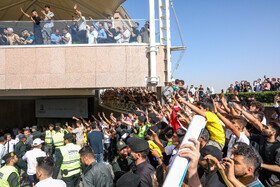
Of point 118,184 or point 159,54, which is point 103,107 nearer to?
point 159,54

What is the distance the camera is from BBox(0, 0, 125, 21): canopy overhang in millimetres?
16234

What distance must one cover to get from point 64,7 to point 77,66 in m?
9.14

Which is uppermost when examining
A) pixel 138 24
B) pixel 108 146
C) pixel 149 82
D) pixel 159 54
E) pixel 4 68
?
pixel 138 24

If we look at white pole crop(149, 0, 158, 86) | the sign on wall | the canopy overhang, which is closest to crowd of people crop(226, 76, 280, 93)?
white pole crop(149, 0, 158, 86)

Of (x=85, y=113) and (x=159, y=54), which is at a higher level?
(x=159, y=54)

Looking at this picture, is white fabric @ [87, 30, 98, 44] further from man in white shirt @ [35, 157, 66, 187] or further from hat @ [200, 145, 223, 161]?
hat @ [200, 145, 223, 161]

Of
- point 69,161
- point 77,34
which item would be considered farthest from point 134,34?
point 69,161

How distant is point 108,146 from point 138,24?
6237mm

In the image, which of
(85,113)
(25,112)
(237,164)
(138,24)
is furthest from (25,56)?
(25,112)

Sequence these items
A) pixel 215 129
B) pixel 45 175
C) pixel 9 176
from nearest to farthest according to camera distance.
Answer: pixel 45 175
pixel 215 129
pixel 9 176

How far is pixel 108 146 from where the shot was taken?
8.97m

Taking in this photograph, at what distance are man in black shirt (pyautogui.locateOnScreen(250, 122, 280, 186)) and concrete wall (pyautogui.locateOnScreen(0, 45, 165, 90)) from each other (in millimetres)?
7928

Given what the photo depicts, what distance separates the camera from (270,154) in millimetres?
3338

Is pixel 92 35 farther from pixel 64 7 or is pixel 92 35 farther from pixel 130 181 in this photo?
pixel 130 181
